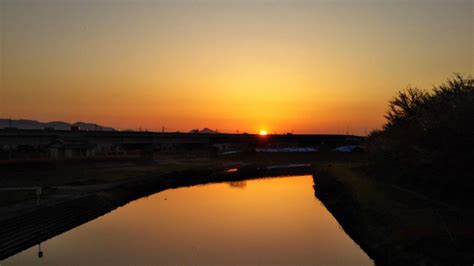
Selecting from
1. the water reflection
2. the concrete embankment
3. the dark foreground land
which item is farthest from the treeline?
the concrete embankment

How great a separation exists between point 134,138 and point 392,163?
73188 millimetres

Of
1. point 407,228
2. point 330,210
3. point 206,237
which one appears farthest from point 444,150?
point 330,210

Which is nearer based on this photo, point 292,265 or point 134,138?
point 292,265

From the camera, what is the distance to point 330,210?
4081cm

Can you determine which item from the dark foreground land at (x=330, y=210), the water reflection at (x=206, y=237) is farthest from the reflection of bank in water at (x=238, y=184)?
the water reflection at (x=206, y=237)

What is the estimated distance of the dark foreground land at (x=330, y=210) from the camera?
18031 millimetres

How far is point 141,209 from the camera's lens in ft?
132

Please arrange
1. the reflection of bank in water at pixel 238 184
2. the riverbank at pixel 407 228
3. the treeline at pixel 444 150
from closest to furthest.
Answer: the riverbank at pixel 407 228 < the treeline at pixel 444 150 < the reflection of bank in water at pixel 238 184

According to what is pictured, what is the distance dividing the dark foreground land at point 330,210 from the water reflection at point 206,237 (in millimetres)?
1062

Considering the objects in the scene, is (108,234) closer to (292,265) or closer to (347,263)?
(292,265)

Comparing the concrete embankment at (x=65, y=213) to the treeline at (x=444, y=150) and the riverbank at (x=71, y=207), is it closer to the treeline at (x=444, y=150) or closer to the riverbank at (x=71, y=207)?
the riverbank at (x=71, y=207)

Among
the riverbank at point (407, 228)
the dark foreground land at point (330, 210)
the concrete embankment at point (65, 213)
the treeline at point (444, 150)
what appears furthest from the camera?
the concrete embankment at point (65, 213)

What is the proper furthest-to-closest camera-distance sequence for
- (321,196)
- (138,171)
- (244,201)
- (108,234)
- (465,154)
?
(138,171) → (321,196) → (244,201) → (108,234) → (465,154)

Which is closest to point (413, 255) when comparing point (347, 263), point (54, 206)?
point (347, 263)
